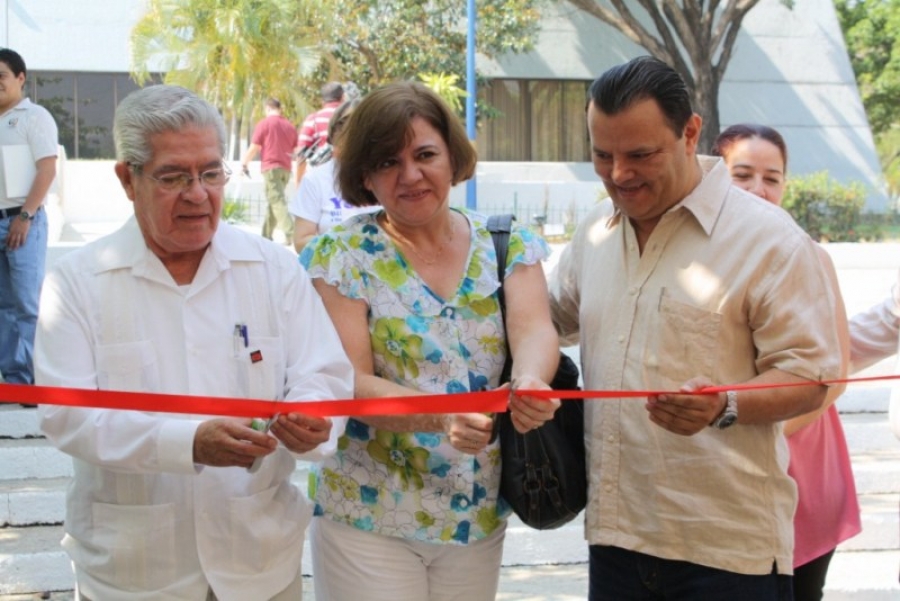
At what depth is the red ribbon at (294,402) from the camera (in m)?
2.82

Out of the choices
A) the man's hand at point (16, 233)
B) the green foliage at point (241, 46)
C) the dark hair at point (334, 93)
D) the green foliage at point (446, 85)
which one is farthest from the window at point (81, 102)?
the man's hand at point (16, 233)

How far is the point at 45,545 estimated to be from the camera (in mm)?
6199

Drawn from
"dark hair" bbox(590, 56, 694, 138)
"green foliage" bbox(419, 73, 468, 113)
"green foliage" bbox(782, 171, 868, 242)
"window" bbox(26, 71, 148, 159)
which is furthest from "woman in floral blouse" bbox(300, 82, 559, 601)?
"window" bbox(26, 71, 148, 159)

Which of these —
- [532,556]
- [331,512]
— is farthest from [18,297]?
[331,512]

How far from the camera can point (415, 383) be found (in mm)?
3311

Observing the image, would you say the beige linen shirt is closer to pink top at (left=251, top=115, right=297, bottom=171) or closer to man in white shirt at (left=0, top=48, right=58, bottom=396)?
man in white shirt at (left=0, top=48, right=58, bottom=396)

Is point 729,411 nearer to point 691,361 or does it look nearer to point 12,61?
point 691,361

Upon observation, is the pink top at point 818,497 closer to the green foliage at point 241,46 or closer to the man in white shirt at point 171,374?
the man in white shirt at point 171,374

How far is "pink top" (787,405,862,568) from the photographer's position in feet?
12.6

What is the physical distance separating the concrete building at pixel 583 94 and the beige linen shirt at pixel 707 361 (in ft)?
91.5

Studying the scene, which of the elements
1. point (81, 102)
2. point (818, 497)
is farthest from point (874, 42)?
point (818, 497)

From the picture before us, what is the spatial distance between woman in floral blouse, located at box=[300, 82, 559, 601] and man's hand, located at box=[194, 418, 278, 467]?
46cm

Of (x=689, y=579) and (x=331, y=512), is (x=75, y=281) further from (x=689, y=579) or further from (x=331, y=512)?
(x=689, y=579)

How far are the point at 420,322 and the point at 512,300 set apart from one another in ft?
0.91
